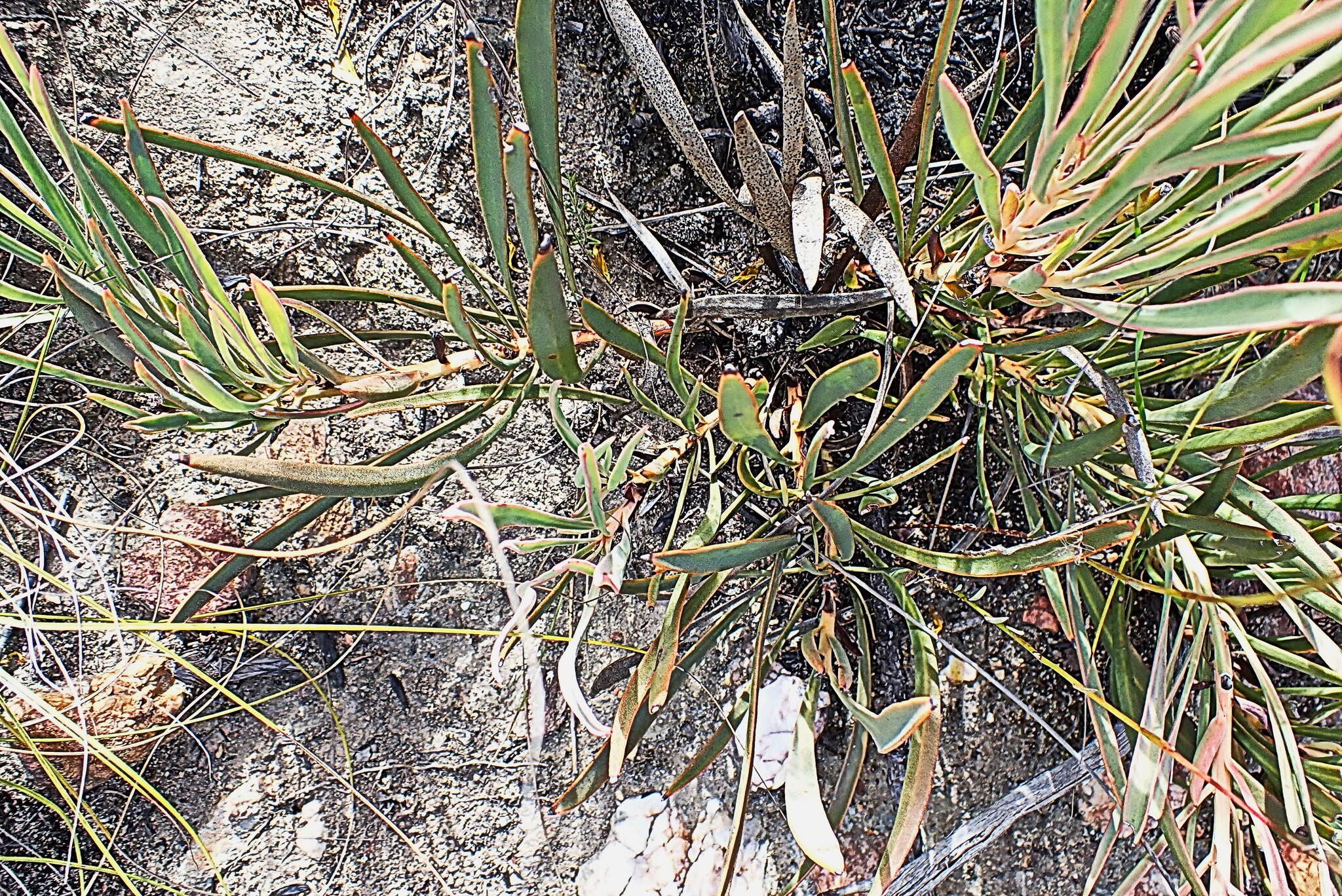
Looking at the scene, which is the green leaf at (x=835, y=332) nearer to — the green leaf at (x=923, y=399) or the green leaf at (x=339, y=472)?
the green leaf at (x=923, y=399)

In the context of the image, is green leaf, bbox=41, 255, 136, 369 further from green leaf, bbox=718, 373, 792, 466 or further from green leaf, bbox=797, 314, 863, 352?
→ green leaf, bbox=797, 314, 863, 352

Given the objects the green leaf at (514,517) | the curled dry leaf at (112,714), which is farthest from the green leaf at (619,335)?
the curled dry leaf at (112,714)

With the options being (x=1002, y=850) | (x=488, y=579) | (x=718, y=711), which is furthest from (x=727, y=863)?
(x=1002, y=850)

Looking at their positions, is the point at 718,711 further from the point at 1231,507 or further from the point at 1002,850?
the point at 1231,507

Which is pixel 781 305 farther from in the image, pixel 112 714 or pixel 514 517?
pixel 112 714

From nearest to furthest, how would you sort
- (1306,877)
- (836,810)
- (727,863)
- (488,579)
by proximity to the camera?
1. (727,863)
2. (836,810)
3. (488,579)
4. (1306,877)
